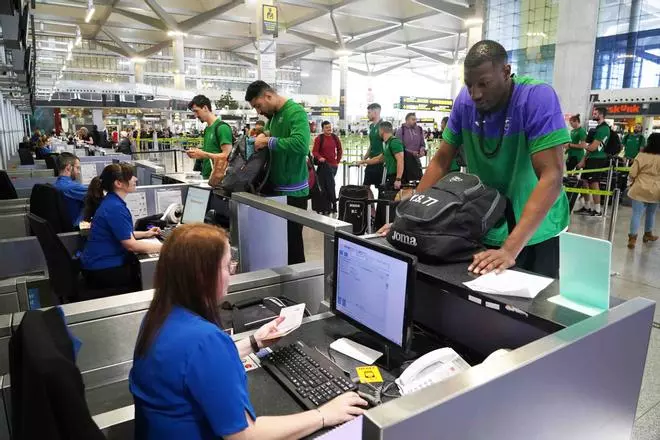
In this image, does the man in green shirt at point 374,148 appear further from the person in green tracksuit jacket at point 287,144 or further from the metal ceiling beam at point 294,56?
the metal ceiling beam at point 294,56

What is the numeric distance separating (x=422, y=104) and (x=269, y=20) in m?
21.1

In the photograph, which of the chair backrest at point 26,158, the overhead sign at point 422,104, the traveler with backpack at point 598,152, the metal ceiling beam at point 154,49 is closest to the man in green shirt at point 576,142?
the traveler with backpack at point 598,152

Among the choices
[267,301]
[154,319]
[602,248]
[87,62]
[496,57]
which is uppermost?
[87,62]

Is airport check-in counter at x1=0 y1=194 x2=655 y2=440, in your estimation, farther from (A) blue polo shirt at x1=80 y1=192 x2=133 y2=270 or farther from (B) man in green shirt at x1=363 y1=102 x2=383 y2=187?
(B) man in green shirt at x1=363 y1=102 x2=383 y2=187

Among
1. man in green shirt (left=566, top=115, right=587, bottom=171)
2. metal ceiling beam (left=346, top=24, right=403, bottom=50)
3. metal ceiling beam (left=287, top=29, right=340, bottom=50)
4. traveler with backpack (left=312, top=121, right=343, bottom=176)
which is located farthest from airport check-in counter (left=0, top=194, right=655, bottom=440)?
metal ceiling beam (left=287, top=29, right=340, bottom=50)

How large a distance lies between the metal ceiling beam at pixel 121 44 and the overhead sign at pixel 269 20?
21.5 m

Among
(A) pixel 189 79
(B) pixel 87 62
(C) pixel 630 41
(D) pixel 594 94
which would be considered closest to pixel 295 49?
(A) pixel 189 79

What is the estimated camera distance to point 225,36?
95.7ft

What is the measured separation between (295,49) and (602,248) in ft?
118

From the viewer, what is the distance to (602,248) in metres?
1.10

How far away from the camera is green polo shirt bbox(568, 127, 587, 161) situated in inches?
324

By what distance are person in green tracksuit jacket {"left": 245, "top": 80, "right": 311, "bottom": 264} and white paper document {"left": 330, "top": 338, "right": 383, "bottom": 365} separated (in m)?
1.44

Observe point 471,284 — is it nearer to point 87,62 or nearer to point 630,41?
point 630,41

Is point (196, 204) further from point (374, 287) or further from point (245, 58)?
point (245, 58)
